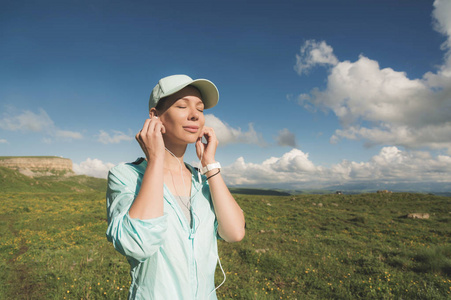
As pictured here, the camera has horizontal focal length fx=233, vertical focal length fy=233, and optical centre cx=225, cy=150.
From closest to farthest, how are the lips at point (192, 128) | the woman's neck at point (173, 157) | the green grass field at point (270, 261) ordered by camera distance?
the lips at point (192, 128) → the woman's neck at point (173, 157) → the green grass field at point (270, 261)

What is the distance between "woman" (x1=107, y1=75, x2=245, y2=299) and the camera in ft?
4.98

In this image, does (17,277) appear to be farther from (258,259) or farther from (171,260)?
(171,260)

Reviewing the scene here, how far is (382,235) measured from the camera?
14.4 m

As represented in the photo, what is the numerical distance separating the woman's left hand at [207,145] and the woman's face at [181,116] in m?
0.22

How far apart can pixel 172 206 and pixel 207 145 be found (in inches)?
29.6

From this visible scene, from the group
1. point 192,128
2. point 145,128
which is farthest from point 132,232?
A: point 192,128

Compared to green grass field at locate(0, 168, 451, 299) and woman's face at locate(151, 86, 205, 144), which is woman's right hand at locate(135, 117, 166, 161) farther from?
green grass field at locate(0, 168, 451, 299)

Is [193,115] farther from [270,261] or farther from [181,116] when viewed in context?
[270,261]

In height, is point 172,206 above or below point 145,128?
below

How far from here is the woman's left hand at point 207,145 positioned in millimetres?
2305

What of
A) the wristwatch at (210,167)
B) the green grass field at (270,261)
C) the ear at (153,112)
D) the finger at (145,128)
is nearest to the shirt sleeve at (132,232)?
the finger at (145,128)

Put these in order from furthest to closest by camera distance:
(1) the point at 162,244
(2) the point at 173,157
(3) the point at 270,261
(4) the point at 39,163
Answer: (4) the point at 39,163 < (3) the point at 270,261 < (2) the point at 173,157 < (1) the point at 162,244

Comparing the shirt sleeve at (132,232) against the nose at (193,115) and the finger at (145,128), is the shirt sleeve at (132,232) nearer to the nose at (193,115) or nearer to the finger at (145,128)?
the finger at (145,128)

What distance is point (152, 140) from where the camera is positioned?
1.71 meters
